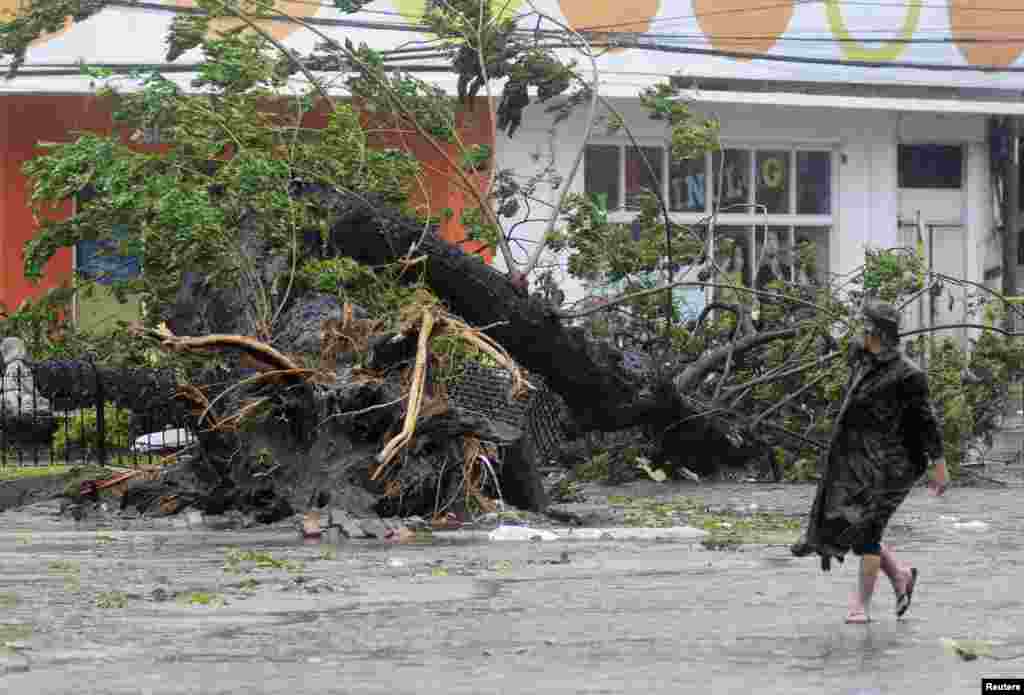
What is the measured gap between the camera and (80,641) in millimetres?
7234

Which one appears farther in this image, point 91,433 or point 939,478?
point 91,433

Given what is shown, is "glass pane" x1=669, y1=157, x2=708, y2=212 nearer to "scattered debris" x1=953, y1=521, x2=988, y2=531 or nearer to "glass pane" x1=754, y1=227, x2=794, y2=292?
"glass pane" x1=754, y1=227, x2=794, y2=292

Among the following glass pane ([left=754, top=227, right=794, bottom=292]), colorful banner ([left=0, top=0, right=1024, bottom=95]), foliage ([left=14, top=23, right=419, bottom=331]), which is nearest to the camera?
foliage ([left=14, top=23, right=419, bottom=331])

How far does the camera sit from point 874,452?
791 centimetres

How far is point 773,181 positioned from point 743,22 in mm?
2955

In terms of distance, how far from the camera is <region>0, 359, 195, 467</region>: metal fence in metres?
16.4

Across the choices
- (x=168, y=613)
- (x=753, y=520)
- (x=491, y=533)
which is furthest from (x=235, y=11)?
(x=168, y=613)

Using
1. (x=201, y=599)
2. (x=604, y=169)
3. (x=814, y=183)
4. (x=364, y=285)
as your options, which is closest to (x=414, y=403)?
(x=364, y=285)

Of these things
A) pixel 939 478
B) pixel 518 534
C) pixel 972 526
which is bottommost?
pixel 972 526

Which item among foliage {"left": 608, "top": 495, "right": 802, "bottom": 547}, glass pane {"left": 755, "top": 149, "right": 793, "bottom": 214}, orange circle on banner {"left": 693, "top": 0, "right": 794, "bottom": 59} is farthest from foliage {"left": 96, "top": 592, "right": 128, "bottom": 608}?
glass pane {"left": 755, "top": 149, "right": 793, "bottom": 214}

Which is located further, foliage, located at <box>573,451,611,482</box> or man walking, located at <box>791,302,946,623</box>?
foliage, located at <box>573,451,611,482</box>

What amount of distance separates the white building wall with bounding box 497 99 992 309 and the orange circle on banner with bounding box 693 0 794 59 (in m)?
1.07

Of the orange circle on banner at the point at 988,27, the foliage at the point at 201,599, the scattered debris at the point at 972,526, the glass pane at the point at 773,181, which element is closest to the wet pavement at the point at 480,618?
the foliage at the point at 201,599

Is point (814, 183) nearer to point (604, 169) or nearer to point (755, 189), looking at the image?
point (755, 189)
